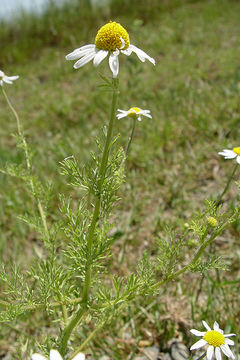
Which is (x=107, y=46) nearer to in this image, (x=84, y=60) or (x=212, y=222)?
(x=84, y=60)

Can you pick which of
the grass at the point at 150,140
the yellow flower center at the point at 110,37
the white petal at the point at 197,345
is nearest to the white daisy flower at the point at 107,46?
the yellow flower center at the point at 110,37

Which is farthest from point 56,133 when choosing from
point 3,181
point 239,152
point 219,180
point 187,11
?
point 187,11

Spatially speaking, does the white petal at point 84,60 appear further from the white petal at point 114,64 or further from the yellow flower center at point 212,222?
the yellow flower center at point 212,222

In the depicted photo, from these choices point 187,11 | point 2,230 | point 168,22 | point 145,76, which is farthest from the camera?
point 187,11

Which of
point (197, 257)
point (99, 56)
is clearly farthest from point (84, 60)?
point (197, 257)

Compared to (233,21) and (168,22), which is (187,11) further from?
(233,21)

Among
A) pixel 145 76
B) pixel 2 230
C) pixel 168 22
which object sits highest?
pixel 168 22

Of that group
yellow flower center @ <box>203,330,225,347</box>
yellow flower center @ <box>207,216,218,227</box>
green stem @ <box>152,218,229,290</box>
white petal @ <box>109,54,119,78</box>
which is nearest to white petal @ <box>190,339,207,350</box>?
yellow flower center @ <box>203,330,225,347</box>
